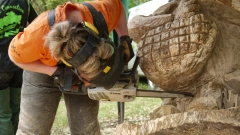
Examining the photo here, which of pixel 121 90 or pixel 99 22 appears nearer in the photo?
pixel 99 22

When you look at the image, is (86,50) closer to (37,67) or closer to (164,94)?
(37,67)

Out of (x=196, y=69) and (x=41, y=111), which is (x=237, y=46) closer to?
(x=196, y=69)

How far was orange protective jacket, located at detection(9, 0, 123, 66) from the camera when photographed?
1865 millimetres

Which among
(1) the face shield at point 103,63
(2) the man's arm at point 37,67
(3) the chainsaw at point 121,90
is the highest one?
(1) the face shield at point 103,63

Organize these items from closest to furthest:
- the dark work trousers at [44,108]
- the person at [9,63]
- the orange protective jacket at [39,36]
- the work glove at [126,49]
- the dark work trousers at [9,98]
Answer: the orange protective jacket at [39,36] < the work glove at [126,49] < the dark work trousers at [44,108] < the person at [9,63] < the dark work trousers at [9,98]

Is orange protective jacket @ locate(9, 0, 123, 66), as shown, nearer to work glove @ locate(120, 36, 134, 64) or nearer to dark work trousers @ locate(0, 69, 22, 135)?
work glove @ locate(120, 36, 134, 64)

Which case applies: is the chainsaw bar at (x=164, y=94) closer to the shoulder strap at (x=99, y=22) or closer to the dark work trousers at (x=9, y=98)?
the shoulder strap at (x=99, y=22)

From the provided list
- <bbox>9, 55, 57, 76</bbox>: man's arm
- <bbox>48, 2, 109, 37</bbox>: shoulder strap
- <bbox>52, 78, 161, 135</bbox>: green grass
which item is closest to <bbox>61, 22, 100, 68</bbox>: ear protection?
<bbox>48, 2, 109, 37</bbox>: shoulder strap

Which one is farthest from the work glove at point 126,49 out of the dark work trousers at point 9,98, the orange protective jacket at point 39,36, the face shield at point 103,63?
the dark work trousers at point 9,98

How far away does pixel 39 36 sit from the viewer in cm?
186

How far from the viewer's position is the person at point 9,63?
2.90 meters

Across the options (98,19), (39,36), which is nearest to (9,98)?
(39,36)

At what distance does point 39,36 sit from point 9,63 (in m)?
1.29

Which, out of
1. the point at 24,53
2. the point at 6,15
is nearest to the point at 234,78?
the point at 24,53
